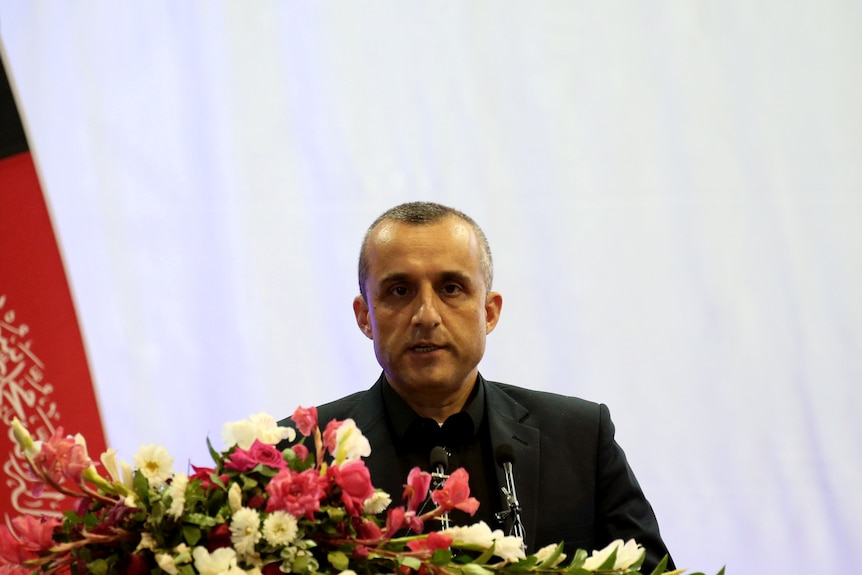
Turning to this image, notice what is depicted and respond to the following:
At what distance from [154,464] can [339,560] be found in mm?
233

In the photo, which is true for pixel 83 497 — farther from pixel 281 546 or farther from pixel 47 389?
pixel 47 389

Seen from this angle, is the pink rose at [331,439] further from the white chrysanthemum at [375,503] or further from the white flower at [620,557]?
the white flower at [620,557]

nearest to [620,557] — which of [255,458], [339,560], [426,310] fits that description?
[339,560]

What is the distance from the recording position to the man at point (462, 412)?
1938 mm

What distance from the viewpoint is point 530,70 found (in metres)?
2.75

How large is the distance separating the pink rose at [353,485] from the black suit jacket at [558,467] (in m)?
0.76

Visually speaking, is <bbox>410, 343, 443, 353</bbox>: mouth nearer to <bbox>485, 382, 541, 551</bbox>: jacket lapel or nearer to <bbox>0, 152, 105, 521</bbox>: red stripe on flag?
<bbox>485, 382, 541, 551</bbox>: jacket lapel

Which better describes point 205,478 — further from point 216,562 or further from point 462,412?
point 462,412

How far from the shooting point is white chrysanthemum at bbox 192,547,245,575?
993 millimetres

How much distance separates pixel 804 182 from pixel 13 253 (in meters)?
2.12

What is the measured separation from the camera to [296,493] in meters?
1.06

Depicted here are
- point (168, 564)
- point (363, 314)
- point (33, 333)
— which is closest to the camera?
point (168, 564)

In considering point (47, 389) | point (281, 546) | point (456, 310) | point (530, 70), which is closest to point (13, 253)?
point (47, 389)

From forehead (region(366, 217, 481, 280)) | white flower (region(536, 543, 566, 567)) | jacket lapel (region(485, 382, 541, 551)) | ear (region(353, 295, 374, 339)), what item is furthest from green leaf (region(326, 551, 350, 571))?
ear (region(353, 295, 374, 339))
